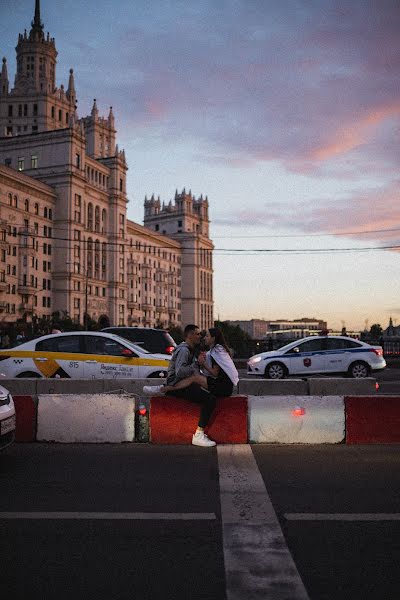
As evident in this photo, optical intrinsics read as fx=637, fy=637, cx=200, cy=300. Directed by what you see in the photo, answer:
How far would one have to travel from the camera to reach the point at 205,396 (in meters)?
8.84

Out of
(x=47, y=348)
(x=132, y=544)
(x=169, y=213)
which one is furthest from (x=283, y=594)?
(x=169, y=213)

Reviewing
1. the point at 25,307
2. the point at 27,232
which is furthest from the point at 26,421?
the point at 27,232

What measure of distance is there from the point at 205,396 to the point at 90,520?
382 cm

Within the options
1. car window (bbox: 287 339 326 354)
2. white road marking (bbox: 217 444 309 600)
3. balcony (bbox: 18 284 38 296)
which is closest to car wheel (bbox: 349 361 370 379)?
car window (bbox: 287 339 326 354)

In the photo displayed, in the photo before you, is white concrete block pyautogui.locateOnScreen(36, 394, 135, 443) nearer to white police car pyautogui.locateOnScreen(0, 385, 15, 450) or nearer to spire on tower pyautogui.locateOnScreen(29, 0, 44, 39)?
white police car pyautogui.locateOnScreen(0, 385, 15, 450)

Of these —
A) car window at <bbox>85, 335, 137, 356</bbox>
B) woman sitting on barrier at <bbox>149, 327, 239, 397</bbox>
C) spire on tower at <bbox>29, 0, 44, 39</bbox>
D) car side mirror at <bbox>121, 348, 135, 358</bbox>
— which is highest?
spire on tower at <bbox>29, 0, 44, 39</bbox>

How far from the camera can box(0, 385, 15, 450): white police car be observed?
716cm

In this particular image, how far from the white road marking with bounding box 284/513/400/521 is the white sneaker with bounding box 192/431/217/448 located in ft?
11.2

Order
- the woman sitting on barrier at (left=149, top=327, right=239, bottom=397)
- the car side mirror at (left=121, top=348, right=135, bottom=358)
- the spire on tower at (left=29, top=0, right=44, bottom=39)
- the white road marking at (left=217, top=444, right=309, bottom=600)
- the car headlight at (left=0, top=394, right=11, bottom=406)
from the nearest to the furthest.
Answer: the white road marking at (left=217, top=444, right=309, bottom=600)
the car headlight at (left=0, top=394, right=11, bottom=406)
the woman sitting on barrier at (left=149, top=327, right=239, bottom=397)
the car side mirror at (left=121, top=348, right=135, bottom=358)
the spire on tower at (left=29, top=0, right=44, bottom=39)

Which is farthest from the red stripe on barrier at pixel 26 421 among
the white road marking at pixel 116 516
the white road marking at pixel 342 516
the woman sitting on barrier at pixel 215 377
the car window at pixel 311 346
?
the car window at pixel 311 346

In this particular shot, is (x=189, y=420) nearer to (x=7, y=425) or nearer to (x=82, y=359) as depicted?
(x=7, y=425)

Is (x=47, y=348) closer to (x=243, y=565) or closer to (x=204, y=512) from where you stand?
(x=204, y=512)

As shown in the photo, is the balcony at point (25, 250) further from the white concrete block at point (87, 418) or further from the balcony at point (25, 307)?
the white concrete block at point (87, 418)

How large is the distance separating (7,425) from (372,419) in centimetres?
497
